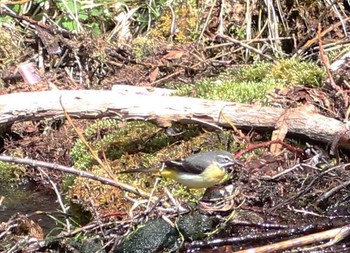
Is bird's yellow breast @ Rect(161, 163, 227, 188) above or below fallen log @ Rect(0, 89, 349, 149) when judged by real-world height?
above

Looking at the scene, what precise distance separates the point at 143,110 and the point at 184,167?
1.05 metres

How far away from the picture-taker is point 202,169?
172 inches

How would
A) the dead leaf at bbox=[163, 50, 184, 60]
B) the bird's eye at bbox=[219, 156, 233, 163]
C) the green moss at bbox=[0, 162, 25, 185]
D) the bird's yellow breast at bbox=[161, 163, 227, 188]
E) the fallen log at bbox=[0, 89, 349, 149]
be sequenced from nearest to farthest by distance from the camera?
the bird's yellow breast at bbox=[161, 163, 227, 188], the bird's eye at bbox=[219, 156, 233, 163], the fallen log at bbox=[0, 89, 349, 149], the green moss at bbox=[0, 162, 25, 185], the dead leaf at bbox=[163, 50, 184, 60]

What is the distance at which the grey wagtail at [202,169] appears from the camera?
4.36 meters

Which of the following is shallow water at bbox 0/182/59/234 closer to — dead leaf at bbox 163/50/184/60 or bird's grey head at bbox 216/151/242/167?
bird's grey head at bbox 216/151/242/167

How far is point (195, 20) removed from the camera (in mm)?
8336

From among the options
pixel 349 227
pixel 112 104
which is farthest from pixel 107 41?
pixel 349 227

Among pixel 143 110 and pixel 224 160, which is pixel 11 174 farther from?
pixel 224 160

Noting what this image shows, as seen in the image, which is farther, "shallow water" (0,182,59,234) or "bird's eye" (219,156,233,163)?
"shallow water" (0,182,59,234)

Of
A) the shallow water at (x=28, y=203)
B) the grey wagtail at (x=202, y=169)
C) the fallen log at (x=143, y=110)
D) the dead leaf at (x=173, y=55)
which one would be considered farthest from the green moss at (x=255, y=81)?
the grey wagtail at (x=202, y=169)

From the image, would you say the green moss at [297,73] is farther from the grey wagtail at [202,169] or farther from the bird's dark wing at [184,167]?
the bird's dark wing at [184,167]

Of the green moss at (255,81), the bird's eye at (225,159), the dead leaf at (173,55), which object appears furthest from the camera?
the dead leaf at (173,55)

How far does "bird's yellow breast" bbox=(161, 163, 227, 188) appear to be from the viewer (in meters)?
4.35

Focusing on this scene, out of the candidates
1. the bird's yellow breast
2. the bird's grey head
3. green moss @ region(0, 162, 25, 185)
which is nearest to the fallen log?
the bird's grey head
